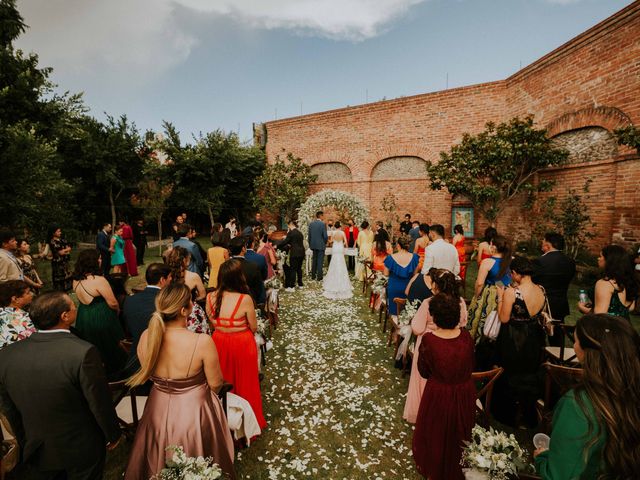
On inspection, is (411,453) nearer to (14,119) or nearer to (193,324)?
(193,324)

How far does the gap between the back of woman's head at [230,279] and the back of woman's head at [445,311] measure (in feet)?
5.90

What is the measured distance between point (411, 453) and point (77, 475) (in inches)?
110

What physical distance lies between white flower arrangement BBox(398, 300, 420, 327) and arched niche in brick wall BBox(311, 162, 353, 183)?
11864 mm

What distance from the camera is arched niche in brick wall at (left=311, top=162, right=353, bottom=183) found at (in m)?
16.0

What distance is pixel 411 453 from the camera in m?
3.27

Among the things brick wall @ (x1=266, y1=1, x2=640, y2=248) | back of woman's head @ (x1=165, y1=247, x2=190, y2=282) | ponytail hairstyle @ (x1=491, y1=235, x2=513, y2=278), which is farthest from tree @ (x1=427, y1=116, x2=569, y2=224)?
back of woman's head @ (x1=165, y1=247, x2=190, y2=282)

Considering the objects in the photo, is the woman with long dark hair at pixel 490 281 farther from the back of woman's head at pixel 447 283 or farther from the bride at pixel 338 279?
the bride at pixel 338 279

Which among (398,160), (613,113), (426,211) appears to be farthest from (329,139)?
(613,113)

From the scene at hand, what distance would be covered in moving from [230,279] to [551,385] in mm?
3426

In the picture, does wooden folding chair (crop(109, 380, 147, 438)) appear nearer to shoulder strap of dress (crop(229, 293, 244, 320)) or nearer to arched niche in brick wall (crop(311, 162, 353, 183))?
shoulder strap of dress (crop(229, 293, 244, 320))

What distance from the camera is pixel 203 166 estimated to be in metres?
17.2

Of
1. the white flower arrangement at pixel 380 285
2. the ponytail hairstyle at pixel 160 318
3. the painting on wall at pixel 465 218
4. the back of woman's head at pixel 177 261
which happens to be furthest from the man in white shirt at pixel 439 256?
the painting on wall at pixel 465 218

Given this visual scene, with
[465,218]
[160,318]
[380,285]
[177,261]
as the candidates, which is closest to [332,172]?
[465,218]

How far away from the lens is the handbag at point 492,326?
12.3ft
